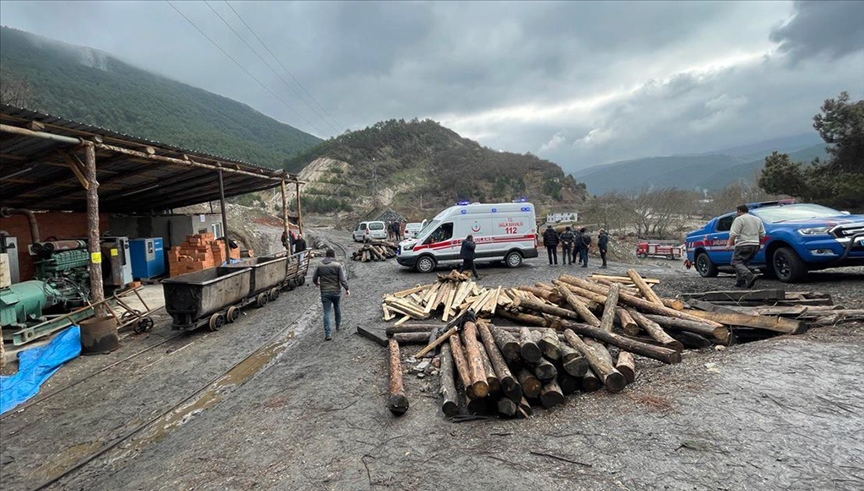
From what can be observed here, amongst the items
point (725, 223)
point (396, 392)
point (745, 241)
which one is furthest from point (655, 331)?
point (725, 223)

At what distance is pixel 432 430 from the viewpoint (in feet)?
13.4

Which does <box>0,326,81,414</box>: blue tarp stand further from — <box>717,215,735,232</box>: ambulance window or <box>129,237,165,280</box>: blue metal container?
<box>717,215,735,232</box>: ambulance window

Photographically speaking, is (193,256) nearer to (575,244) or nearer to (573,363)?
(575,244)

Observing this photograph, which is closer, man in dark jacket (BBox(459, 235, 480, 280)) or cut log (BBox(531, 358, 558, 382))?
cut log (BBox(531, 358, 558, 382))

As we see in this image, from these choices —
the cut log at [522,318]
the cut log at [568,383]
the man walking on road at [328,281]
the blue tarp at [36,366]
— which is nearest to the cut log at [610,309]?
the cut log at [522,318]

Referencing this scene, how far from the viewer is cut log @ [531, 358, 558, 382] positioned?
4.28 meters

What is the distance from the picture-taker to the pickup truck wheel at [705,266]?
404 inches

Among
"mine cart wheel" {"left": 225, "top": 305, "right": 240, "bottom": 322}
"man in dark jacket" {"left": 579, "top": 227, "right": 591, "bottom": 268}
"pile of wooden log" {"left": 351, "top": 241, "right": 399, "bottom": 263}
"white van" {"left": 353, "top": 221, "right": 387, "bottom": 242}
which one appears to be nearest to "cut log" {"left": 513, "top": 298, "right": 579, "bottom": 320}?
"mine cart wheel" {"left": 225, "top": 305, "right": 240, "bottom": 322}

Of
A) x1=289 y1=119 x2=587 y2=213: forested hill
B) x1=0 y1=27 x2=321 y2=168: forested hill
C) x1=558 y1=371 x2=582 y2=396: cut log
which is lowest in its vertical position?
x1=558 y1=371 x2=582 y2=396: cut log

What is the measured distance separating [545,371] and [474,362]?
772 millimetres

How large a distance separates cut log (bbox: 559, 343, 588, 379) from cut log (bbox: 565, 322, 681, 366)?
22 cm

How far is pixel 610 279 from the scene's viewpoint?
29.2 feet

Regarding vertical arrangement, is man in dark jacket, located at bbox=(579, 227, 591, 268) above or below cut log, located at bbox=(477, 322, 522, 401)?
above

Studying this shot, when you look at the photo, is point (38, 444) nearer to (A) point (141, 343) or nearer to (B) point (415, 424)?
(A) point (141, 343)
